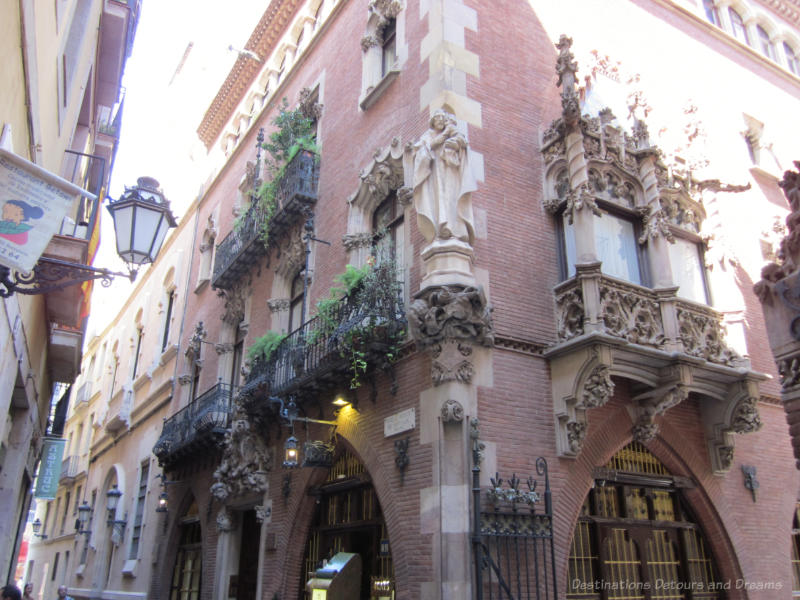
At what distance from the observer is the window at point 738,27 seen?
18094mm

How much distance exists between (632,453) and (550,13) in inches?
343

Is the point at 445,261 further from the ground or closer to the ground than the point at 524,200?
closer to the ground

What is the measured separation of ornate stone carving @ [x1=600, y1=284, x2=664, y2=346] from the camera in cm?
984

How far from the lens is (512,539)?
8523mm

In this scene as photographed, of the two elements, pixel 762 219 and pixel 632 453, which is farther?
pixel 762 219

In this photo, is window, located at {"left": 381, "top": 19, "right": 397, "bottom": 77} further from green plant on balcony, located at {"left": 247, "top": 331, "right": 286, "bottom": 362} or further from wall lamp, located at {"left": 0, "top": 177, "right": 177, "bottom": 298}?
wall lamp, located at {"left": 0, "top": 177, "right": 177, "bottom": 298}

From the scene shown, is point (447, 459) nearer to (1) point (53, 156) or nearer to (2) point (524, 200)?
(2) point (524, 200)

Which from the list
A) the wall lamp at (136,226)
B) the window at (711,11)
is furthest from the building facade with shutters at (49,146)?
the window at (711,11)

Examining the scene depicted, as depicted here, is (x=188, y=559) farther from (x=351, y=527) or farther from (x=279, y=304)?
(x=351, y=527)

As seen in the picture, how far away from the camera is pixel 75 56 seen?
32.7 feet

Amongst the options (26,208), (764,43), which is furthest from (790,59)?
(26,208)

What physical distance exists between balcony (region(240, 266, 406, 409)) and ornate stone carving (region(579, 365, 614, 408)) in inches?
108

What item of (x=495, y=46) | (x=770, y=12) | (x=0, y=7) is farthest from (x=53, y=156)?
(x=770, y=12)

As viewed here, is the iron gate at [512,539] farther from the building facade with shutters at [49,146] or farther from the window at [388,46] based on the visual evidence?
the window at [388,46]
